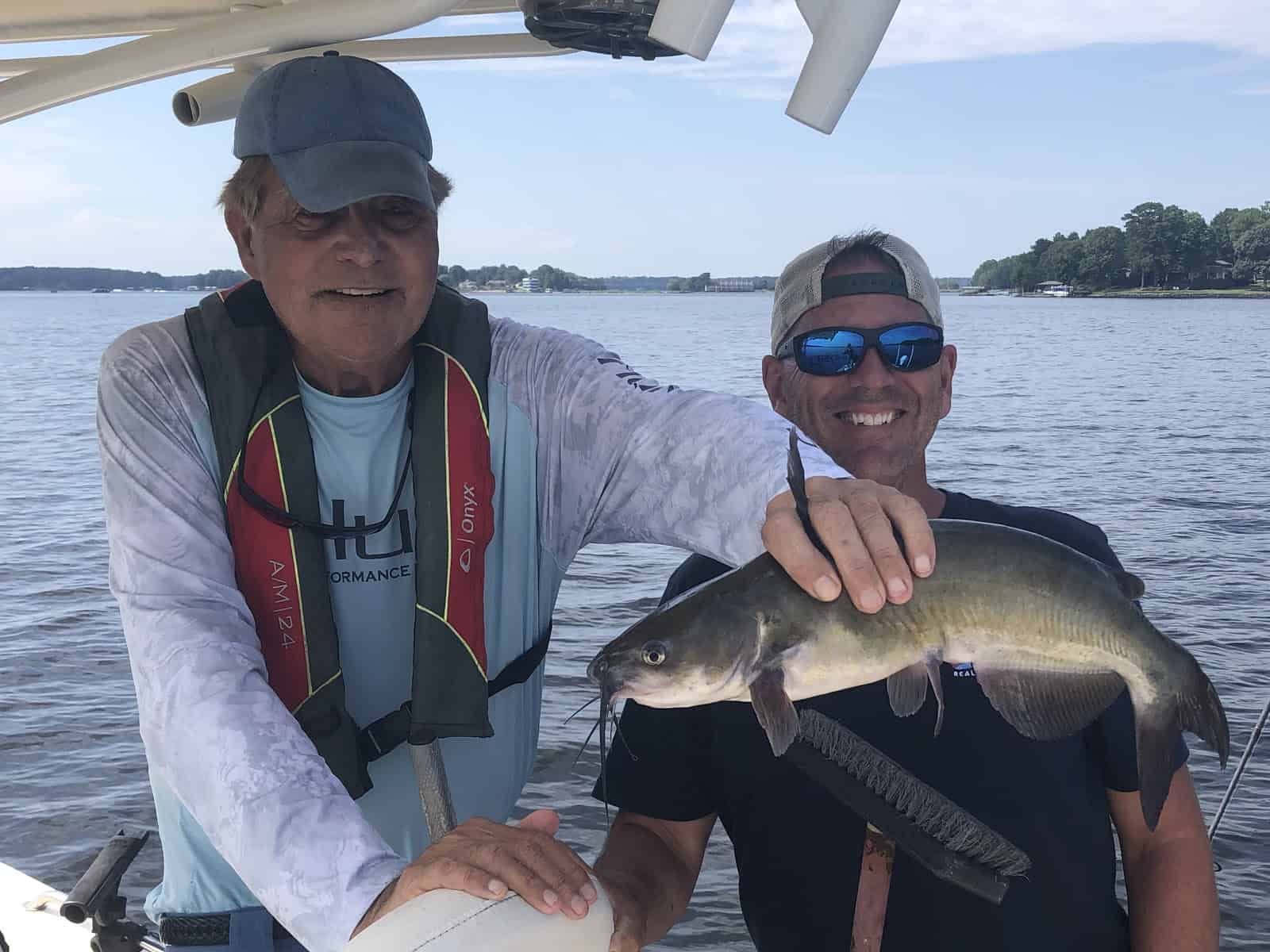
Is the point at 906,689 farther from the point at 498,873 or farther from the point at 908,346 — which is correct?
the point at 908,346

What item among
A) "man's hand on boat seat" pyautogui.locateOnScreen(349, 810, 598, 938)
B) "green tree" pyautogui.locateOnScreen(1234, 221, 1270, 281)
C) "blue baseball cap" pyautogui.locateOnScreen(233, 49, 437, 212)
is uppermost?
"green tree" pyautogui.locateOnScreen(1234, 221, 1270, 281)

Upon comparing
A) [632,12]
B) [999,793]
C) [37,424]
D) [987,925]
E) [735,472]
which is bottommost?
[37,424]

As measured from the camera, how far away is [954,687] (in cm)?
312

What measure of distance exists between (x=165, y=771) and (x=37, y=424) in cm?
2992

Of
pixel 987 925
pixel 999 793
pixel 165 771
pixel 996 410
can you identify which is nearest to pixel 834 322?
pixel 999 793

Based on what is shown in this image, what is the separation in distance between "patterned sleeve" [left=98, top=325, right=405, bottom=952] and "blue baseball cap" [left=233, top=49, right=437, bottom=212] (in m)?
0.51

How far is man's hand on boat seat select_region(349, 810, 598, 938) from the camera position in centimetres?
171

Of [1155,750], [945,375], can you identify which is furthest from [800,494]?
[945,375]

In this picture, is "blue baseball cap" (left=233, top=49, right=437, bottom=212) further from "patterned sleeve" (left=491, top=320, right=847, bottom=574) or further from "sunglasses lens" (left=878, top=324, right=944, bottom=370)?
"sunglasses lens" (left=878, top=324, right=944, bottom=370)

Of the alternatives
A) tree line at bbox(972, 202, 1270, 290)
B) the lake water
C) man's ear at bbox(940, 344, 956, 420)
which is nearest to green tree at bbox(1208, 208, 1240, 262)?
tree line at bbox(972, 202, 1270, 290)

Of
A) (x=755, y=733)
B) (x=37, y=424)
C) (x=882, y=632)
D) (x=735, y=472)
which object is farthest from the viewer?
(x=37, y=424)

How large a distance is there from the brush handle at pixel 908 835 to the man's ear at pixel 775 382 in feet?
4.33

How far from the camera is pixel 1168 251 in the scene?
103 meters

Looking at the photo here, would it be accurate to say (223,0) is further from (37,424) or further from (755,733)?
(37,424)
